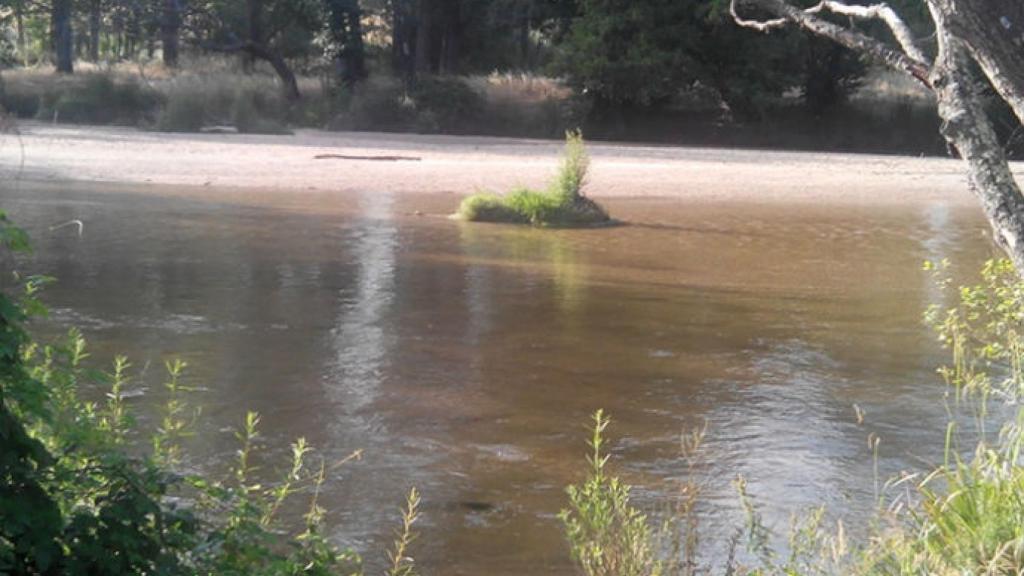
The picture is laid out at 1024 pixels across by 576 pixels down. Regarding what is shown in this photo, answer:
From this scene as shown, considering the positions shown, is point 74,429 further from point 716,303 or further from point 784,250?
Result: point 784,250

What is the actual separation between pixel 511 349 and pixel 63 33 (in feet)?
122

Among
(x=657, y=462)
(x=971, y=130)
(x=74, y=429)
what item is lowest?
(x=657, y=462)

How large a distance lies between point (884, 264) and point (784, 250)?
144cm

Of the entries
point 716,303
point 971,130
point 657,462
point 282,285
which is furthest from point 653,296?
point 971,130

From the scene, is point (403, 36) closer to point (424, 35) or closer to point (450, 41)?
point (424, 35)

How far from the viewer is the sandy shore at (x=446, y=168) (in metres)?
25.2

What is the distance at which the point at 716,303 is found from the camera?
560 inches

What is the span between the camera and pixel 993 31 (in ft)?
15.1

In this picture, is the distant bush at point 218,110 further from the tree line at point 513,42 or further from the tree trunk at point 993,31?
the tree trunk at point 993,31

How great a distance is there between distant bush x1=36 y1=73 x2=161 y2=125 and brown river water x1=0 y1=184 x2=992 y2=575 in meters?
20.0

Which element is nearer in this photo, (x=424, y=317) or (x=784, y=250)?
(x=424, y=317)

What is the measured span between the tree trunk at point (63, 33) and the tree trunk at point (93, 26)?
0.69 meters

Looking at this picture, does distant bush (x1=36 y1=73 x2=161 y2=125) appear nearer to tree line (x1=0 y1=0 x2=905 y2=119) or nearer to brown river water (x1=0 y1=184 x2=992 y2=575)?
tree line (x1=0 y1=0 x2=905 y2=119)

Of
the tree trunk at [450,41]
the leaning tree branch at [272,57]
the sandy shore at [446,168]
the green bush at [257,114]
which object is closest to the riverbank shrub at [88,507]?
the sandy shore at [446,168]
